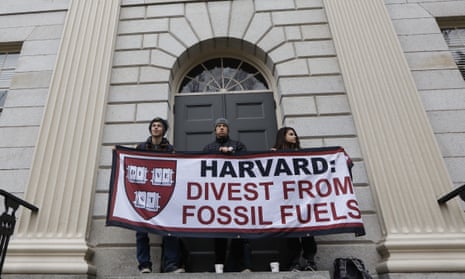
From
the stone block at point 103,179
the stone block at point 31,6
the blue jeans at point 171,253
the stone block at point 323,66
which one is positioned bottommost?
the blue jeans at point 171,253

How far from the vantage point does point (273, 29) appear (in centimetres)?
671

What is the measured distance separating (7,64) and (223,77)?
484 cm

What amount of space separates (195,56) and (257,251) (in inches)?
167

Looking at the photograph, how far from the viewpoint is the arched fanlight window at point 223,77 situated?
6.71m

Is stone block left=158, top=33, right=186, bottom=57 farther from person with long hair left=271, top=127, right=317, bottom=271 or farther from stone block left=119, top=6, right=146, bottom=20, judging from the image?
person with long hair left=271, top=127, right=317, bottom=271

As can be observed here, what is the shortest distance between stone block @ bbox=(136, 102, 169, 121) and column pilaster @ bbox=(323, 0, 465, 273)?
11.5 ft

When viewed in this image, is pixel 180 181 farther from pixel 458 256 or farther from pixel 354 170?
pixel 458 256

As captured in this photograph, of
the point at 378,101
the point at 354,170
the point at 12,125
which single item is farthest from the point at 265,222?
the point at 12,125

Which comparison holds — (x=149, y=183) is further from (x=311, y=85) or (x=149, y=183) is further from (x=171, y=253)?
(x=311, y=85)

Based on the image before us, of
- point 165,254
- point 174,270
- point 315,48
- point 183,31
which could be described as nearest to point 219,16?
point 183,31

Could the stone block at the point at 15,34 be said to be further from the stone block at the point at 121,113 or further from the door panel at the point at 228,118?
the door panel at the point at 228,118

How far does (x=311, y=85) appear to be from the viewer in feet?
20.0

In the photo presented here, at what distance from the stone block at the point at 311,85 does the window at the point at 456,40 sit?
258cm

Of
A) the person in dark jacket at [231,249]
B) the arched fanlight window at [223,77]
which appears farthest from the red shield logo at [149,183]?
the arched fanlight window at [223,77]
